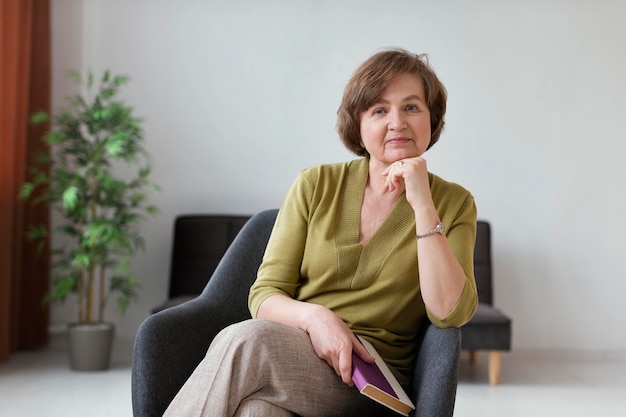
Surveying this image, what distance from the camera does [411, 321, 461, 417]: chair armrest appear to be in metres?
1.60

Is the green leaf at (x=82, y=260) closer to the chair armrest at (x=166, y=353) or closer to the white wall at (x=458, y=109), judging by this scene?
the white wall at (x=458, y=109)

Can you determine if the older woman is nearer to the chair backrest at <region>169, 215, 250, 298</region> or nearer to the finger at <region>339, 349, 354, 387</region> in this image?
the finger at <region>339, 349, 354, 387</region>

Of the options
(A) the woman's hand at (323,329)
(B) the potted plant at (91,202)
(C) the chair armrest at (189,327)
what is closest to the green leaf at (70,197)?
(B) the potted plant at (91,202)

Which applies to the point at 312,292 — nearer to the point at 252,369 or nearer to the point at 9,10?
the point at 252,369

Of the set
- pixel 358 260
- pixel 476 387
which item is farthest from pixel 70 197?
pixel 358 260

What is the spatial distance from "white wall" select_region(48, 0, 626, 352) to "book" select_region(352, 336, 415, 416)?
3297mm

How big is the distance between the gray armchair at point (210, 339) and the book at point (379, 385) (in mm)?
45

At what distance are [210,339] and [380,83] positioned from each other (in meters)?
0.72

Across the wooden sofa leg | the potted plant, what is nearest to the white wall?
the potted plant

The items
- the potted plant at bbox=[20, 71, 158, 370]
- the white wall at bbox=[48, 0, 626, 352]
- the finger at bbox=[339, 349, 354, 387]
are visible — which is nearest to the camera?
the finger at bbox=[339, 349, 354, 387]

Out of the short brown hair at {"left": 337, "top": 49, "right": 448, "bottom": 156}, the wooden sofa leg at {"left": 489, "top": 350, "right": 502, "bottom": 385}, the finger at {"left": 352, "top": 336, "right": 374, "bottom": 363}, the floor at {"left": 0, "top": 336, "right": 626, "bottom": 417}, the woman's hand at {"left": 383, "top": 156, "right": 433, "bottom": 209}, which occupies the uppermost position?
the short brown hair at {"left": 337, "top": 49, "right": 448, "bottom": 156}

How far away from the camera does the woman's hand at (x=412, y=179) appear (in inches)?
70.8

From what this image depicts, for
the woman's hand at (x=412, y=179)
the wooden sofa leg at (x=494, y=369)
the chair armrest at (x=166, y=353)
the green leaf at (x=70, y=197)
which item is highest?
the woman's hand at (x=412, y=179)

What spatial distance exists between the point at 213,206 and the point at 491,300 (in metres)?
1.69
